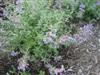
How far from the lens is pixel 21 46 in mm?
3090

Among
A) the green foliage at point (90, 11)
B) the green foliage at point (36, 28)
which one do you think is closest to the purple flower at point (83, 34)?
the green foliage at point (36, 28)

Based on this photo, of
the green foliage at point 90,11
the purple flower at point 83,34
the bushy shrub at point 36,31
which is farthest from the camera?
the green foliage at point 90,11

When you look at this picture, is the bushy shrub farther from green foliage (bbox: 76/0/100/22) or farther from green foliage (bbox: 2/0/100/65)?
green foliage (bbox: 76/0/100/22)

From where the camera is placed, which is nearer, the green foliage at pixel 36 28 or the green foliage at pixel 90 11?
the green foliage at pixel 36 28

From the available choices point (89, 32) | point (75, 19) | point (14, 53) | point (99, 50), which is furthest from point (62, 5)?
point (14, 53)

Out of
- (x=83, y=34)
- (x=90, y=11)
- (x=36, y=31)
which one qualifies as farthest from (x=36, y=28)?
(x=90, y=11)

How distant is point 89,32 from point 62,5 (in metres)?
0.51

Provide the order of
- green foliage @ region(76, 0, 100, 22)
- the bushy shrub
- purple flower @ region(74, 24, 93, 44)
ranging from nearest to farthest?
the bushy shrub → purple flower @ region(74, 24, 93, 44) → green foliage @ region(76, 0, 100, 22)

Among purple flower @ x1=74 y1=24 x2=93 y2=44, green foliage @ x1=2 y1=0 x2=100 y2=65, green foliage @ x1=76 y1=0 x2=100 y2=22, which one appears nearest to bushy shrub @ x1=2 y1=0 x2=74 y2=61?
green foliage @ x1=2 y1=0 x2=100 y2=65

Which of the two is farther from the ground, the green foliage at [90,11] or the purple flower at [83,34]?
the green foliage at [90,11]

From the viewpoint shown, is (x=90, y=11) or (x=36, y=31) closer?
(x=36, y=31)

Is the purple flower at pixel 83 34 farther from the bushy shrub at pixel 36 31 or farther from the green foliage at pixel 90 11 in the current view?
the green foliage at pixel 90 11

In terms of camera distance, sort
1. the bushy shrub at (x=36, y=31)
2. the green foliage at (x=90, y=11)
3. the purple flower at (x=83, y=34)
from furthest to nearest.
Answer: the green foliage at (x=90, y=11) < the purple flower at (x=83, y=34) < the bushy shrub at (x=36, y=31)

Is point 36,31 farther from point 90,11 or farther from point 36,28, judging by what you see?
point 90,11
